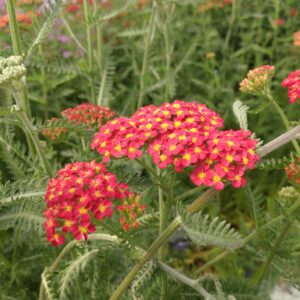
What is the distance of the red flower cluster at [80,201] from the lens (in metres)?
1.42

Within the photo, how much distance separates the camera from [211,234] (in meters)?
1.26

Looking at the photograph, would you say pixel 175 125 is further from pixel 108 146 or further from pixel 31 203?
pixel 31 203

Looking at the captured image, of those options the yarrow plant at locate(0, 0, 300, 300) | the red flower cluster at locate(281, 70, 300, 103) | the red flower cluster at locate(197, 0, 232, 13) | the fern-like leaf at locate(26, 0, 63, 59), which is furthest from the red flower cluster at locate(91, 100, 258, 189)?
the red flower cluster at locate(197, 0, 232, 13)

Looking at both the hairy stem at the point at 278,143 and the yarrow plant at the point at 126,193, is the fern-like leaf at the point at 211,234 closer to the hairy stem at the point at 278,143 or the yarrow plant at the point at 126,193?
the yarrow plant at the point at 126,193

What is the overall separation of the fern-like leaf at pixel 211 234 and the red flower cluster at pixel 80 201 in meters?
0.24

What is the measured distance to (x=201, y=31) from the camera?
4.40 m

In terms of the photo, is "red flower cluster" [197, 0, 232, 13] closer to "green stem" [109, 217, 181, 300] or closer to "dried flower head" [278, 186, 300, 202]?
"dried flower head" [278, 186, 300, 202]

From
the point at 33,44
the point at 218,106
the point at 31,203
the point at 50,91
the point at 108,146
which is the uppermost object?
the point at 33,44

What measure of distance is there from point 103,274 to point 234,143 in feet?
3.08

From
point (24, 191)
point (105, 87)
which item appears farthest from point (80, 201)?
point (105, 87)

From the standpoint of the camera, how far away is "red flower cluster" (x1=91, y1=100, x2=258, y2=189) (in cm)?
140

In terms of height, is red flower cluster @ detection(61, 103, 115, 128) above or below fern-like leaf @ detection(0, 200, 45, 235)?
above

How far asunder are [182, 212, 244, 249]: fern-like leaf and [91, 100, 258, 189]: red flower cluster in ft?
0.42

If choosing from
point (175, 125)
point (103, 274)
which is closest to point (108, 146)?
point (175, 125)
